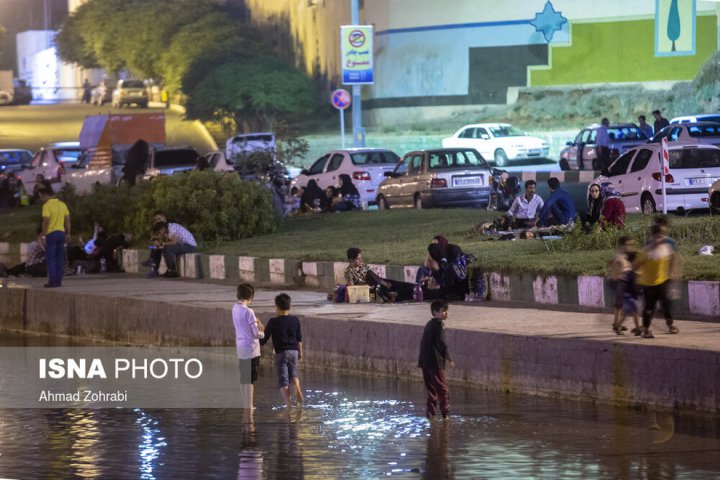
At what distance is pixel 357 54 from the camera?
44562 mm

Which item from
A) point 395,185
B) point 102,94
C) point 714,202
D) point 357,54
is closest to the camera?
point 714,202

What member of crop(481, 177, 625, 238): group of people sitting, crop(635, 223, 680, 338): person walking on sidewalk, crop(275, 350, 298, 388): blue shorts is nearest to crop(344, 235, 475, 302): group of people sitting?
crop(481, 177, 625, 238): group of people sitting

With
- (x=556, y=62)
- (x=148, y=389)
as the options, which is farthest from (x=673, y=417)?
(x=556, y=62)

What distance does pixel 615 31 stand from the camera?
45438 mm

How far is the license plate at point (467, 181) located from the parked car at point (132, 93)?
1612 inches

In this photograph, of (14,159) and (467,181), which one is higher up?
(14,159)

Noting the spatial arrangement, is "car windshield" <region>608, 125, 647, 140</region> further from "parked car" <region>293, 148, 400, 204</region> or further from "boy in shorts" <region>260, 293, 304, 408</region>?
"boy in shorts" <region>260, 293, 304, 408</region>

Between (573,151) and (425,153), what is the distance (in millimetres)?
11212

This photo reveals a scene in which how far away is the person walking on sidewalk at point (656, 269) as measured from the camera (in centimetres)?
1339

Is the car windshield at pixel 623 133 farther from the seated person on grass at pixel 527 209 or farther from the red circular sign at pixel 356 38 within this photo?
the seated person on grass at pixel 527 209

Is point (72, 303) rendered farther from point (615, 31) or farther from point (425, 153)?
point (615, 31)

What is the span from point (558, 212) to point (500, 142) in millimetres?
21791

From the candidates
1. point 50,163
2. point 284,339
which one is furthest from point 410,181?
point 284,339

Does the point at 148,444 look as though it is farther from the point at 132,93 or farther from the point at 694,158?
the point at 132,93
